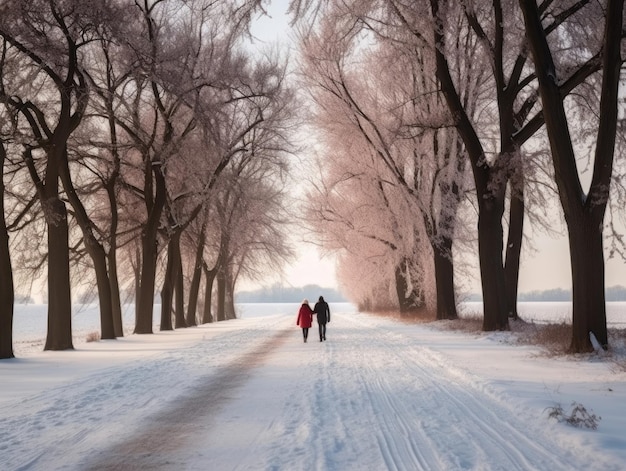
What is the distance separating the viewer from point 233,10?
453 inches

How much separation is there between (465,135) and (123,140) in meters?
16.2

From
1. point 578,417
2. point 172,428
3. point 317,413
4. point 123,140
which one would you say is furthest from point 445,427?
point 123,140

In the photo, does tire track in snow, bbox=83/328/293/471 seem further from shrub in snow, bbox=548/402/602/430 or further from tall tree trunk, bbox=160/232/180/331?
tall tree trunk, bbox=160/232/180/331

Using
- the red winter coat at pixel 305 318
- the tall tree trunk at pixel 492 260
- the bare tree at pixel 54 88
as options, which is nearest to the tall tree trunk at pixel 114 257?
the bare tree at pixel 54 88

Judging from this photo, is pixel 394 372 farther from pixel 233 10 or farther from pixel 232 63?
pixel 232 63

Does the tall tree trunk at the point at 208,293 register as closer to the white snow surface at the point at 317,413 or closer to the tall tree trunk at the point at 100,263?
the tall tree trunk at the point at 100,263

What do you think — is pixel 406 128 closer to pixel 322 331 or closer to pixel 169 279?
pixel 322 331

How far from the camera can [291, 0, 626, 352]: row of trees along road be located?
1204 cm

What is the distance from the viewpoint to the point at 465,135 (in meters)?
18.0

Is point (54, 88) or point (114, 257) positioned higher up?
point (54, 88)

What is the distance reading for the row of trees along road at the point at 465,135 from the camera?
1204cm

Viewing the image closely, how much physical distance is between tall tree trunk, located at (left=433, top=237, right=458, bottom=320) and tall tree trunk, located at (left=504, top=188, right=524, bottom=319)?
380cm

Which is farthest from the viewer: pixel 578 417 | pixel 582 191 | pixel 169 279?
pixel 169 279

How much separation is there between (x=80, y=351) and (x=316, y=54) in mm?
15966
